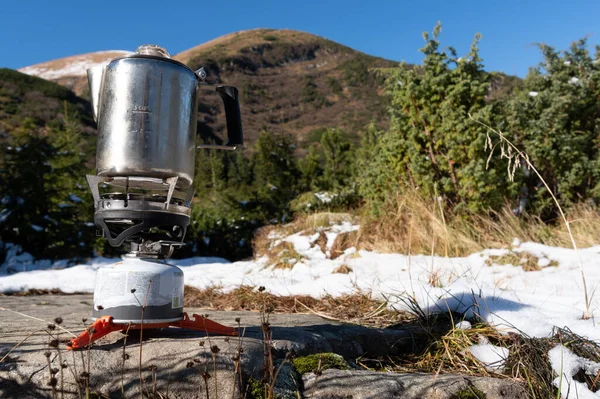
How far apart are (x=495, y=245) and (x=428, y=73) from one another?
7.01 feet

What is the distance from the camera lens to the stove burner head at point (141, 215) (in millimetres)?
1324

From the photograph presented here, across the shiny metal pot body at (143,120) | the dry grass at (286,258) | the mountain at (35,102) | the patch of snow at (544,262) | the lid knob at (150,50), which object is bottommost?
the dry grass at (286,258)

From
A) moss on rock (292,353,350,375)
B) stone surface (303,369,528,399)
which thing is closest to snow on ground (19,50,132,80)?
moss on rock (292,353,350,375)

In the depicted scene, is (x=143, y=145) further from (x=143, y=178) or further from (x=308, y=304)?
(x=308, y=304)

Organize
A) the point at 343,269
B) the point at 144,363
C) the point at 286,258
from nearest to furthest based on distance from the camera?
the point at 144,363
the point at 343,269
the point at 286,258

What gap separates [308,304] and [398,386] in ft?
4.59

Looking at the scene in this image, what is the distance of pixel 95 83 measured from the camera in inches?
58.9

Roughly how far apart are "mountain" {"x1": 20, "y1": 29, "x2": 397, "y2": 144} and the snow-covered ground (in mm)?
37943

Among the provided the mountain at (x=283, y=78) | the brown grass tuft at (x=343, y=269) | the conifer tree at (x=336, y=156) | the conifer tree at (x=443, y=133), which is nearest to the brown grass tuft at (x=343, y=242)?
the conifer tree at (x=443, y=133)

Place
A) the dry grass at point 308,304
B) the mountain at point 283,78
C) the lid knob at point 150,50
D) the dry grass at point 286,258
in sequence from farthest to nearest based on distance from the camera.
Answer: the mountain at point 283,78 → the dry grass at point 286,258 → the dry grass at point 308,304 → the lid knob at point 150,50

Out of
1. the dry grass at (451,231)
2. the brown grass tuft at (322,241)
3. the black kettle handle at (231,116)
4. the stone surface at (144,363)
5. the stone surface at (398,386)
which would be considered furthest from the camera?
the brown grass tuft at (322,241)

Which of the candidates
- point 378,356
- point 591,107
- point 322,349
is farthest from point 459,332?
point 591,107

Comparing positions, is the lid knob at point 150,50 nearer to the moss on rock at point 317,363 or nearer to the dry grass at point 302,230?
the moss on rock at point 317,363

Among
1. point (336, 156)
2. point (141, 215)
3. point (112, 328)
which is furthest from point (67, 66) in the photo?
point (112, 328)
